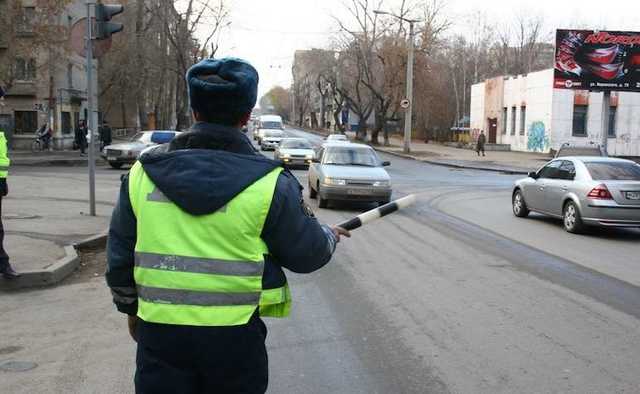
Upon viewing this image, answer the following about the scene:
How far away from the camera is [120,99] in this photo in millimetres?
52969

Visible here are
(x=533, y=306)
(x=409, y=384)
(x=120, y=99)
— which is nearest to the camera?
(x=409, y=384)

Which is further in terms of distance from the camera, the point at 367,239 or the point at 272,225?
the point at 367,239

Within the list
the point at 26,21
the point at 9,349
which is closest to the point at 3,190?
the point at 9,349

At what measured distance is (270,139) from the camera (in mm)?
45469

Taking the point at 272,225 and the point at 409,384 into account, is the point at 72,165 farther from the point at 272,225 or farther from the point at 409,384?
the point at 272,225

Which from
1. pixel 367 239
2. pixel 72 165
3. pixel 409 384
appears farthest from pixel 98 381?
pixel 72 165

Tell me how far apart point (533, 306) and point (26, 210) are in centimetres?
994

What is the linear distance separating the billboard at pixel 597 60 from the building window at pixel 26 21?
2509cm

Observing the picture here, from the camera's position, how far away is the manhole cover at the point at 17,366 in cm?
482

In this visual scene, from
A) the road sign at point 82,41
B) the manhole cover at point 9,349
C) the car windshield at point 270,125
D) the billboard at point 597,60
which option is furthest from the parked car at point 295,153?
the car windshield at point 270,125

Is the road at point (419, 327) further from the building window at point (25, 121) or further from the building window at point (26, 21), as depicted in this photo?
the building window at point (25, 121)

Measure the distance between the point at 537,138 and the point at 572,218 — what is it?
35.1 metres

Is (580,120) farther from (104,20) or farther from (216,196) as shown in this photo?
(216,196)

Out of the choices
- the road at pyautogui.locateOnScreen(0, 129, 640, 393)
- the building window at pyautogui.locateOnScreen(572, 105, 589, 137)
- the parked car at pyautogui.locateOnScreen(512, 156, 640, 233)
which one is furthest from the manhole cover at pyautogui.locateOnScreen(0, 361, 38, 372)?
the building window at pyautogui.locateOnScreen(572, 105, 589, 137)
